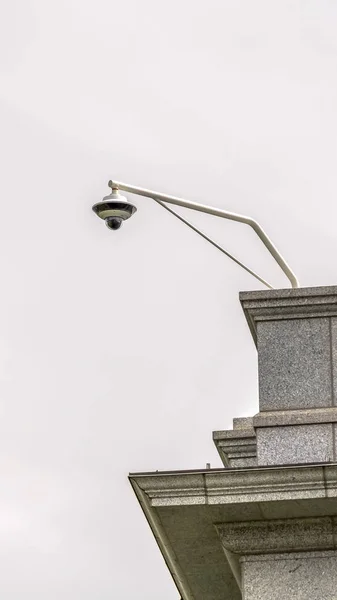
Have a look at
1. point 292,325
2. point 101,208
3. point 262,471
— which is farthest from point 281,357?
point 101,208

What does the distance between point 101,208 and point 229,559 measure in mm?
5175

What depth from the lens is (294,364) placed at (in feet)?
69.0

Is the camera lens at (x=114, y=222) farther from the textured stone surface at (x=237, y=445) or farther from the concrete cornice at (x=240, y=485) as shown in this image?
the concrete cornice at (x=240, y=485)

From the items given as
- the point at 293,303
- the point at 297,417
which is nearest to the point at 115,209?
the point at 293,303

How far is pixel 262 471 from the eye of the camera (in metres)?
19.5

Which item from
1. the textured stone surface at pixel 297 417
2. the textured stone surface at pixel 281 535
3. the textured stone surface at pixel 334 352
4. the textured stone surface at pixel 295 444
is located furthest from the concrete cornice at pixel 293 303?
the textured stone surface at pixel 281 535

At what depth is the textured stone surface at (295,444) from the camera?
2042 cm

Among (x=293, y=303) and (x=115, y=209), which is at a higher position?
(x=115, y=209)

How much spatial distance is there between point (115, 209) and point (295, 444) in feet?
14.0

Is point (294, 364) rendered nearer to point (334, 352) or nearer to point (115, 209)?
point (334, 352)

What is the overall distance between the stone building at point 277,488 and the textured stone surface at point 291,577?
1 cm

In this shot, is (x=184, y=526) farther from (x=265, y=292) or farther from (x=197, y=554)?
(x=265, y=292)

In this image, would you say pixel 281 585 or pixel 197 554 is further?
pixel 197 554

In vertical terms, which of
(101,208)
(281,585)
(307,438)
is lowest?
(281,585)
